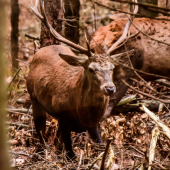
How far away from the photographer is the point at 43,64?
5.91m

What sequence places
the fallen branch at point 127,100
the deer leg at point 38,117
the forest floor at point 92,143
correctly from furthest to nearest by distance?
the fallen branch at point 127,100
the deer leg at point 38,117
the forest floor at point 92,143

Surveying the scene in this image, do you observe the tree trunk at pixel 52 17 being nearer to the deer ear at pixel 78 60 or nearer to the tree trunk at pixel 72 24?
the tree trunk at pixel 72 24

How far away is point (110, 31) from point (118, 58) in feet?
6.34

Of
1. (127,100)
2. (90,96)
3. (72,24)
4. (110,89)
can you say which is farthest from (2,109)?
(72,24)

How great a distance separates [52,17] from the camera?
6406 mm

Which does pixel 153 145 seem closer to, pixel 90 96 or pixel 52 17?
pixel 90 96

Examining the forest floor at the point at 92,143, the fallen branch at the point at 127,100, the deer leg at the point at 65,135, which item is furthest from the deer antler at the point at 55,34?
the fallen branch at the point at 127,100

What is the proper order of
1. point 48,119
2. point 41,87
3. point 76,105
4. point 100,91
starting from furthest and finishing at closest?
point 48,119, point 41,87, point 76,105, point 100,91

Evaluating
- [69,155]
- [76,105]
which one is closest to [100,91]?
[76,105]

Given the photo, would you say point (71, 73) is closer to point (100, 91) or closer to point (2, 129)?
point (100, 91)

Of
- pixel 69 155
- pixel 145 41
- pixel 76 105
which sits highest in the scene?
pixel 145 41

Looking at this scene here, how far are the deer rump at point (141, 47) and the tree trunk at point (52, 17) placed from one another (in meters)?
0.90

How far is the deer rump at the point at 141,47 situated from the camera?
Answer: 689cm

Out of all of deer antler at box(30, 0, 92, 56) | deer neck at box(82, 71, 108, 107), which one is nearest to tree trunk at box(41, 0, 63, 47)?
deer antler at box(30, 0, 92, 56)
